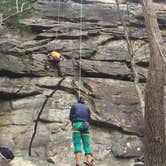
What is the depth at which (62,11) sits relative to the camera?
16625mm

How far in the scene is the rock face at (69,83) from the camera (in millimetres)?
11273

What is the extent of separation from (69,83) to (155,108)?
554 centimetres

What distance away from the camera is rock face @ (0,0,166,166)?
444 inches

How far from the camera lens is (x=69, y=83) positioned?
13.1 metres

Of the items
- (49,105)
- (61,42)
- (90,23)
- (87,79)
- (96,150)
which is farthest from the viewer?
(90,23)

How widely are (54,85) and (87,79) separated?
1.14 m

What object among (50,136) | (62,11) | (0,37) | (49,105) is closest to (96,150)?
(50,136)

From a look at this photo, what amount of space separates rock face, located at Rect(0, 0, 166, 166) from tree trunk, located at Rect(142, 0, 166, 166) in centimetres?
335

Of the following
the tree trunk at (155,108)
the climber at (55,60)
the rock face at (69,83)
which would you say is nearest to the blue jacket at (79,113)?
the tree trunk at (155,108)

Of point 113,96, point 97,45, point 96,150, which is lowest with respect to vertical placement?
point 96,150

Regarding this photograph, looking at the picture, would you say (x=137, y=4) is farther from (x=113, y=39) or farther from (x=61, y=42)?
(x=61, y=42)

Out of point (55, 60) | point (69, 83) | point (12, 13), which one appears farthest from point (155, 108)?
point (12, 13)

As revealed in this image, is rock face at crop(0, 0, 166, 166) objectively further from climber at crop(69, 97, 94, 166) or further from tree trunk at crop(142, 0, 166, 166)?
tree trunk at crop(142, 0, 166, 166)

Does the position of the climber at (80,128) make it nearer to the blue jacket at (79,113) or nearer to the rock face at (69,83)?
the blue jacket at (79,113)
